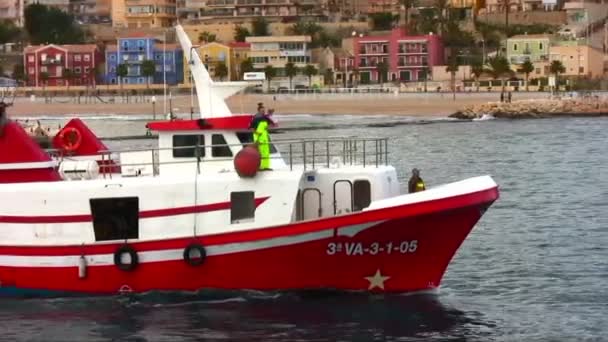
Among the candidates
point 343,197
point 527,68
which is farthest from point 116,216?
point 527,68

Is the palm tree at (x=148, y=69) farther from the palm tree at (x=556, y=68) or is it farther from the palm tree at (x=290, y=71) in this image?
the palm tree at (x=556, y=68)

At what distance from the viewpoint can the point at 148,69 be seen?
149625 millimetres

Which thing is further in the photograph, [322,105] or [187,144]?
[322,105]

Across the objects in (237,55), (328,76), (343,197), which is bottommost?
(328,76)

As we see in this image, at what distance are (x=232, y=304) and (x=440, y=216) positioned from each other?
4009mm

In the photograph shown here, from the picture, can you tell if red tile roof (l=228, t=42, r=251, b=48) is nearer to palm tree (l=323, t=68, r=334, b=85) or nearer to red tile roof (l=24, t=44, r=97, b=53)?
palm tree (l=323, t=68, r=334, b=85)

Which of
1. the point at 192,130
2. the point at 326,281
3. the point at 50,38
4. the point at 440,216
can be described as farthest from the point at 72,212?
the point at 50,38

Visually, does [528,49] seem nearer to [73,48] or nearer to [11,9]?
[73,48]

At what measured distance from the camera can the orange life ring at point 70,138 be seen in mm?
29094

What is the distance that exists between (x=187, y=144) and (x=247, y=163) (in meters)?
1.80

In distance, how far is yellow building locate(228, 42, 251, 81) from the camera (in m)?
148

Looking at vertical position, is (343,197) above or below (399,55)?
below

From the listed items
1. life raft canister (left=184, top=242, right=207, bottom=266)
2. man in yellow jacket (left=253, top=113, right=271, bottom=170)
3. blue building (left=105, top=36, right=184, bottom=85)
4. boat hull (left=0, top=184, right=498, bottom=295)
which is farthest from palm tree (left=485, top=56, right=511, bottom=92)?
life raft canister (left=184, top=242, right=207, bottom=266)

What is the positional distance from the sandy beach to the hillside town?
692cm
